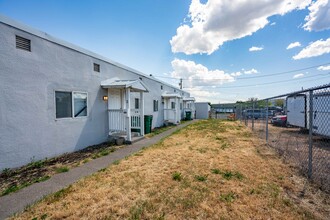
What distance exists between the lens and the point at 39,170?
15.4 feet

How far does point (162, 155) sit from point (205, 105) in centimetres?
2480

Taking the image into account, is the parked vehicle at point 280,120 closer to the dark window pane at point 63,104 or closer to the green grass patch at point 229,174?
the green grass patch at point 229,174

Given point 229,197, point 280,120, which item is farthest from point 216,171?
point 280,120

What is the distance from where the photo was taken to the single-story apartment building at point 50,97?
4500 mm

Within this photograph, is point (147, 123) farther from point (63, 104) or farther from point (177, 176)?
point (177, 176)

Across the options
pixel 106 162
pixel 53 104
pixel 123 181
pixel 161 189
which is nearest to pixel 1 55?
pixel 53 104

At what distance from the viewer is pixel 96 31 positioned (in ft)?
32.2

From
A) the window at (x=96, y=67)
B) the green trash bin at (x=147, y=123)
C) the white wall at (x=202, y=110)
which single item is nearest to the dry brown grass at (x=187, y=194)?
the window at (x=96, y=67)

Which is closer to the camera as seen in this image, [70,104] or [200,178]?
[200,178]

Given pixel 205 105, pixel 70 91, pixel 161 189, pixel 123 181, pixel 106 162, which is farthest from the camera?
pixel 205 105

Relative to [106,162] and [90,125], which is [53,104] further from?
[106,162]

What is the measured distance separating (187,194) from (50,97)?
17.8 ft

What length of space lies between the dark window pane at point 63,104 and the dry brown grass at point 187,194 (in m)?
2.95

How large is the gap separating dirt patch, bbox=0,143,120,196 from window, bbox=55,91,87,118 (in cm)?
156
